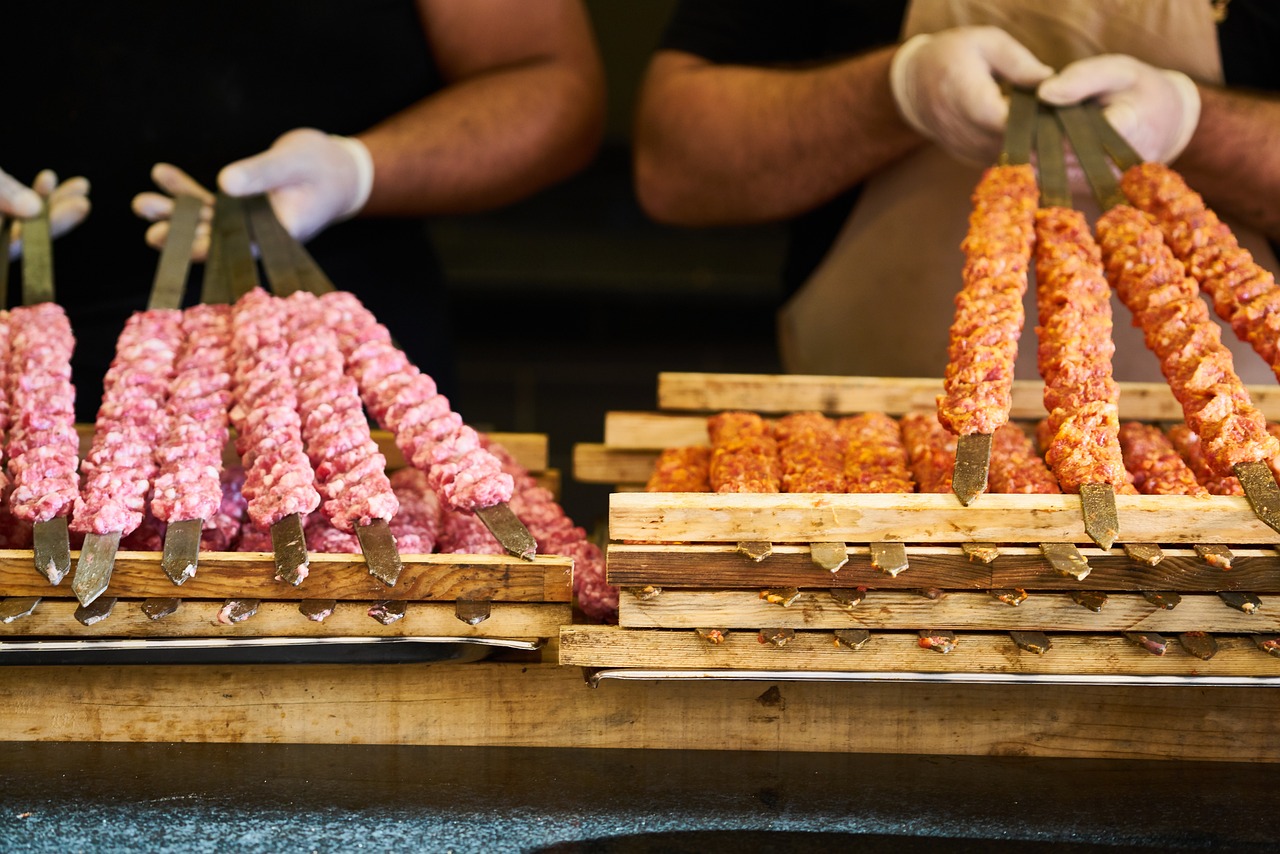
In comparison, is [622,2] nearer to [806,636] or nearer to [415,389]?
[415,389]

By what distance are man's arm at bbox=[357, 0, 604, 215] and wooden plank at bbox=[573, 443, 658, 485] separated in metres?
1.04

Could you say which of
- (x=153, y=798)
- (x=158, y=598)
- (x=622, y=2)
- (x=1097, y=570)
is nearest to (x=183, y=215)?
(x=158, y=598)

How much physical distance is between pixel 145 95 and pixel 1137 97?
97.1 inches

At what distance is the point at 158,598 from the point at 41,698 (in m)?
0.25

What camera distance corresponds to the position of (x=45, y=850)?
1371 mm

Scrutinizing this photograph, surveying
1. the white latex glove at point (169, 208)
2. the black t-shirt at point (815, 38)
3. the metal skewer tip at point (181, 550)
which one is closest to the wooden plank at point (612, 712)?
the metal skewer tip at point (181, 550)

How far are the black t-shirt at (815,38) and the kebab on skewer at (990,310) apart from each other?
931 millimetres

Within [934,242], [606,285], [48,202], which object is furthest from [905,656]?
[606,285]

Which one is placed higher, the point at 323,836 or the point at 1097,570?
→ the point at 1097,570

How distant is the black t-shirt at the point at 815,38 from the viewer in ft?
9.35

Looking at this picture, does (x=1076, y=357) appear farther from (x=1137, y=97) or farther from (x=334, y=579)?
(x=334, y=579)

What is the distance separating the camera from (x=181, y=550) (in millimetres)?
1563

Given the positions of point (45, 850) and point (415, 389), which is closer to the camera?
point (45, 850)

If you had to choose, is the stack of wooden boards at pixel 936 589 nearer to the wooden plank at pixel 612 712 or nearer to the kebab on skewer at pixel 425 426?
the wooden plank at pixel 612 712
